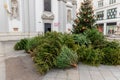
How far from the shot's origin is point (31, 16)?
22.2 meters

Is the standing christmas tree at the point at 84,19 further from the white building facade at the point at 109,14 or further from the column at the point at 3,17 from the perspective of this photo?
the white building facade at the point at 109,14

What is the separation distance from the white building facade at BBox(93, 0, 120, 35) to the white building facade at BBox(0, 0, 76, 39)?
10433 millimetres

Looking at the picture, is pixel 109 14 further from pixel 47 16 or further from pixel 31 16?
pixel 31 16

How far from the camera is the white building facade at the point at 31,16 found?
19516 mm

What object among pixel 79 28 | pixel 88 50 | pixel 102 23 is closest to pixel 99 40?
pixel 88 50

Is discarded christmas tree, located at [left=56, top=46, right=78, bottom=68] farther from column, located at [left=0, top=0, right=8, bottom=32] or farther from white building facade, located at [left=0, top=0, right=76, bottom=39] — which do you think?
white building facade, located at [left=0, top=0, right=76, bottom=39]

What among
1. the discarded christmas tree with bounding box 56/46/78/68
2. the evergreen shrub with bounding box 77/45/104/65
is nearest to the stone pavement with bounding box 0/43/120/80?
the discarded christmas tree with bounding box 56/46/78/68

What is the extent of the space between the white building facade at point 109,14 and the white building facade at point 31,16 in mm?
10433

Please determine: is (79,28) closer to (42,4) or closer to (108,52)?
(108,52)

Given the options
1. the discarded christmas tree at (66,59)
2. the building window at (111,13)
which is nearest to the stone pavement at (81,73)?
the discarded christmas tree at (66,59)

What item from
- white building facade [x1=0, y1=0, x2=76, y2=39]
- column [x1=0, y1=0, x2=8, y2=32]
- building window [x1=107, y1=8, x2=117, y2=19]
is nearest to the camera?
column [x1=0, y1=0, x2=8, y2=32]

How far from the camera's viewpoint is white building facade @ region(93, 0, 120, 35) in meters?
33.0

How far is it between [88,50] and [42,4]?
749 inches

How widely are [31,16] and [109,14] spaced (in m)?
22.6
